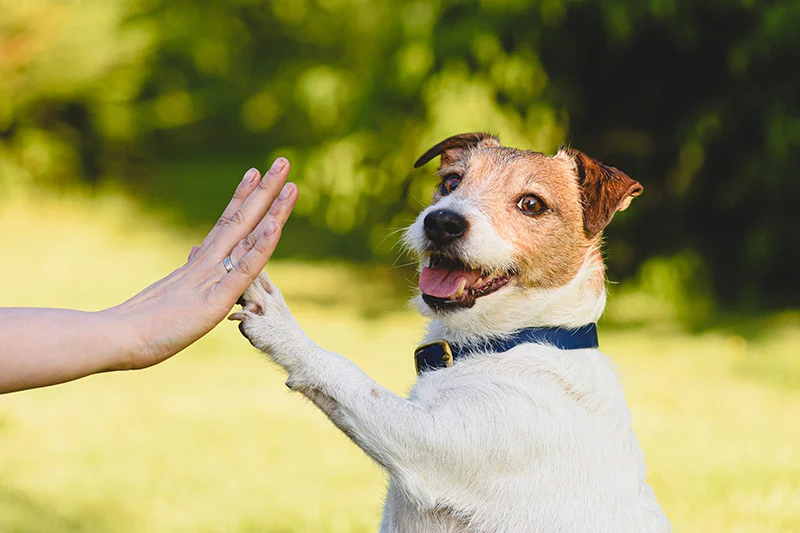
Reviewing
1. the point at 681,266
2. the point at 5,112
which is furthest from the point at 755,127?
the point at 5,112

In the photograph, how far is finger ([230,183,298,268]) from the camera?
9.73 ft

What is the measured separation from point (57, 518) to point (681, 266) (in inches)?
313

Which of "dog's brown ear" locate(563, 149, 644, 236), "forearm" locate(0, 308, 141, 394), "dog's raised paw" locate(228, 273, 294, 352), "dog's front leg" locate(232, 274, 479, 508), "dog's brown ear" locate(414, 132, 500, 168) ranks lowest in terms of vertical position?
"forearm" locate(0, 308, 141, 394)

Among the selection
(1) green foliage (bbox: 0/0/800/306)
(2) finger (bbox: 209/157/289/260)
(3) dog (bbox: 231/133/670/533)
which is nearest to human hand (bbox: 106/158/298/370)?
(2) finger (bbox: 209/157/289/260)

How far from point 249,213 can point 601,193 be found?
132 centimetres

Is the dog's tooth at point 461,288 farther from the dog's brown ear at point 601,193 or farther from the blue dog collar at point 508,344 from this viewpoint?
the dog's brown ear at point 601,193

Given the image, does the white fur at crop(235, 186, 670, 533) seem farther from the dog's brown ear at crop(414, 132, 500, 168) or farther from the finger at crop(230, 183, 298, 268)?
the dog's brown ear at crop(414, 132, 500, 168)

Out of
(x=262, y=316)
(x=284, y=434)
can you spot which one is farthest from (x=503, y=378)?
(x=284, y=434)

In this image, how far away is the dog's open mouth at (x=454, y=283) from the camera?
3.19m

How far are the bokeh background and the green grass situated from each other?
0.03m

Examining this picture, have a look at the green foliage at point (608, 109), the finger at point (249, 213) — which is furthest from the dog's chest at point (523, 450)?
the green foliage at point (608, 109)

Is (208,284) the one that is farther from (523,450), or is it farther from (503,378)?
(523,450)

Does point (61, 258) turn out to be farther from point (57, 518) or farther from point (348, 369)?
point (348, 369)

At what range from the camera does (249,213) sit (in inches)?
121
